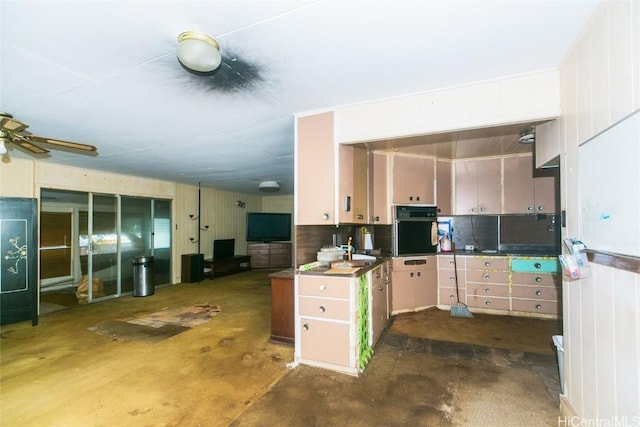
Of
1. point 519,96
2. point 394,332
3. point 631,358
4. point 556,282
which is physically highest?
point 519,96

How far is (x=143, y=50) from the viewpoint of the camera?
5.47 feet

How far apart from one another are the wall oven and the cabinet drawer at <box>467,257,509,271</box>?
0.51 meters

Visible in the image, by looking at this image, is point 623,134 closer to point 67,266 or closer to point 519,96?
point 519,96

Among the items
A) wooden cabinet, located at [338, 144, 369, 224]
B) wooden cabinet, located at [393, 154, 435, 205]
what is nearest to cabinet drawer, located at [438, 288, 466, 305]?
wooden cabinet, located at [393, 154, 435, 205]

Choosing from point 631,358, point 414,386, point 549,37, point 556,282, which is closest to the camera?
point 631,358

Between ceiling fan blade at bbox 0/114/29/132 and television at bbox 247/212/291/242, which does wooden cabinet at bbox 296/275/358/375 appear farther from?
television at bbox 247/212/291/242

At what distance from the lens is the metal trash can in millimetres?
5461

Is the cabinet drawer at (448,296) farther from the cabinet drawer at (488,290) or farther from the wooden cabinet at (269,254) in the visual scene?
the wooden cabinet at (269,254)

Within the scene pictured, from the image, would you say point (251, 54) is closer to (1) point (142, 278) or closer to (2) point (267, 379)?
(2) point (267, 379)

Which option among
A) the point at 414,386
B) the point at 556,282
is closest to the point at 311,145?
the point at 414,386

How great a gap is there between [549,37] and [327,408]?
2799mm

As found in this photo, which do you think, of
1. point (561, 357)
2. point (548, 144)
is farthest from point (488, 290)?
point (548, 144)

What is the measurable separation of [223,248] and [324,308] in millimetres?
5700

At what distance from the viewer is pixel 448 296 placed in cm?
419
